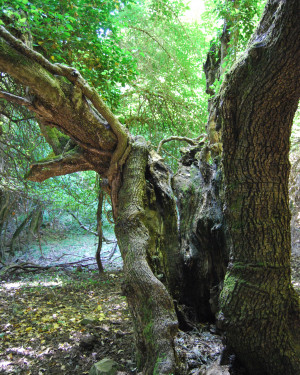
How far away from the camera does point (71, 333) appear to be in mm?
3514

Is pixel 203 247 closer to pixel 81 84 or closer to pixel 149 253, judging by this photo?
pixel 149 253

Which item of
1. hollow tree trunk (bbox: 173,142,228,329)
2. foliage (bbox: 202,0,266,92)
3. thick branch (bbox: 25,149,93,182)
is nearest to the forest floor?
hollow tree trunk (bbox: 173,142,228,329)

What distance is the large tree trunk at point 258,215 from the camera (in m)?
1.84

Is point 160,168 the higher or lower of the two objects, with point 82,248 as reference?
higher

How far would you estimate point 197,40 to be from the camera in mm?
7492

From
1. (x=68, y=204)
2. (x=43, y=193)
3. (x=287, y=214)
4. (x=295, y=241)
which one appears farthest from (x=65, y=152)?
(x=295, y=241)

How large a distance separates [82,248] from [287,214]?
37.2 feet

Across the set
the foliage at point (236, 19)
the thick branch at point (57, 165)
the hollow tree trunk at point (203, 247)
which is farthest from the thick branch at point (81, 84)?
the foliage at point (236, 19)

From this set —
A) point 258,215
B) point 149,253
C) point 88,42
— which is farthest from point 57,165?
point 258,215

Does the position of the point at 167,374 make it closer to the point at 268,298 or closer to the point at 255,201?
the point at 268,298

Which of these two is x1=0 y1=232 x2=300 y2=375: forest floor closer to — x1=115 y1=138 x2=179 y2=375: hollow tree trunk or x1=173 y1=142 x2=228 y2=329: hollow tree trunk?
x1=173 y1=142 x2=228 y2=329: hollow tree trunk

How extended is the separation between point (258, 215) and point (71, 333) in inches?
109

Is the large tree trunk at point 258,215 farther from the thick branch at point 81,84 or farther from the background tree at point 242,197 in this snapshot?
the thick branch at point 81,84

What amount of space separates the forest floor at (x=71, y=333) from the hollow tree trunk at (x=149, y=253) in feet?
1.33
